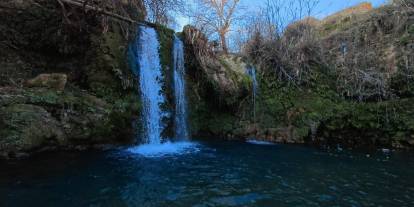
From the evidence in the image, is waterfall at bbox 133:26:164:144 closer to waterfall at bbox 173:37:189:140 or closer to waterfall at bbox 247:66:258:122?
waterfall at bbox 173:37:189:140

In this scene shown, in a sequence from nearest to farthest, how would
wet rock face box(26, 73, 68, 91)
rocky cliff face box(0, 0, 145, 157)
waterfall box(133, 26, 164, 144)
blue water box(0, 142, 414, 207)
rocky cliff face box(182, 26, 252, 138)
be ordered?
blue water box(0, 142, 414, 207) → rocky cliff face box(0, 0, 145, 157) → wet rock face box(26, 73, 68, 91) → waterfall box(133, 26, 164, 144) → rocky cliff face box(182, 26, 252, 138)

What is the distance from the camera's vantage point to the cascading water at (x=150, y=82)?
855cm

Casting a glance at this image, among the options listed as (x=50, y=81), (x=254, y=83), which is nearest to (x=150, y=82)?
(x=50, y=81)

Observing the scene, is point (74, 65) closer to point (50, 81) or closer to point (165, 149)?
point (50, 81)

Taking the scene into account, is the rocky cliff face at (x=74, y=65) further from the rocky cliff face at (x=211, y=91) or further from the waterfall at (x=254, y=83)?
the waterfall at (x=254, y=83)

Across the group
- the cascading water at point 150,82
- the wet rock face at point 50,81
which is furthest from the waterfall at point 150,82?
the wet rock face at point 50,81

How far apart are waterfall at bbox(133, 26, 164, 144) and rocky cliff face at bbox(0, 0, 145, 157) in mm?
346

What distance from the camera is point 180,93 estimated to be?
32.0 feet

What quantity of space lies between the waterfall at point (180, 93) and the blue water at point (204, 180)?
1868mm

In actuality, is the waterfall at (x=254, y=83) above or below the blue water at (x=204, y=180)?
above

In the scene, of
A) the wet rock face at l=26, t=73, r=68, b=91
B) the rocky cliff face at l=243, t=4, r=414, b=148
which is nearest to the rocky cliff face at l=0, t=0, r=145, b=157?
the wet rock face at l=26, t=73, r=68, b=91

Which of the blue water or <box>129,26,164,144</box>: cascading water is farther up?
<box>129,26,164,144</box>: cascading water

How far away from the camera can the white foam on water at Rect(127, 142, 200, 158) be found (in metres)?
7.27

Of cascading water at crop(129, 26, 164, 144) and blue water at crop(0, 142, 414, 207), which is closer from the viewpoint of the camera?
blue water at crop(0, 142, 414, 207)
